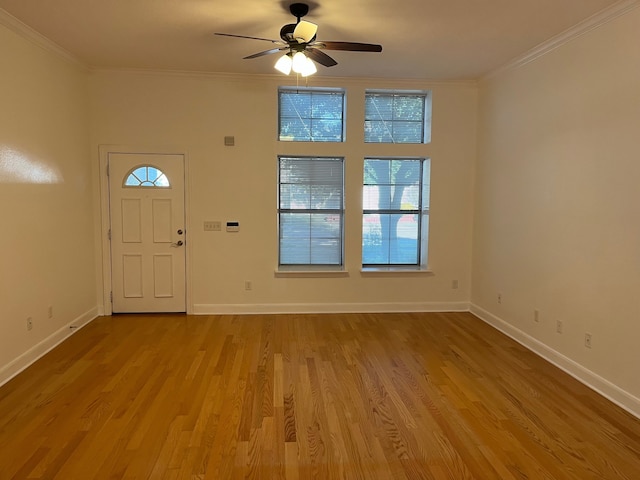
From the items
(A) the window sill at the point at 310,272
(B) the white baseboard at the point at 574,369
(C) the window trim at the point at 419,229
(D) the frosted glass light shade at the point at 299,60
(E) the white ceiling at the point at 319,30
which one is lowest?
(B) the white baseboard at the point at 574,369

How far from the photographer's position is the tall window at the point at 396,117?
203 inches

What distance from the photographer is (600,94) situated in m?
3.08

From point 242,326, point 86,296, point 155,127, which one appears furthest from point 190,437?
point 155,127

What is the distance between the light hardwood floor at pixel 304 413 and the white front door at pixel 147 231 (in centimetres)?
80

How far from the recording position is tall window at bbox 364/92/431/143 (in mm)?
5148

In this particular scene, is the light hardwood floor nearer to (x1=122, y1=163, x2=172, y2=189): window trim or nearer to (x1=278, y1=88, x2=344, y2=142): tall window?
(x1=122, y1=163, x2=172, y2=189): window trim

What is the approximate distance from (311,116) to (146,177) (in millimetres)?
2163

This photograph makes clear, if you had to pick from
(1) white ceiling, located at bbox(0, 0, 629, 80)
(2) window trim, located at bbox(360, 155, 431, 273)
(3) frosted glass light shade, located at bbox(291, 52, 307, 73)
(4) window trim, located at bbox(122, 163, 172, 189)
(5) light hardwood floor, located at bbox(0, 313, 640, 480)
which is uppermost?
(1) white ceiling, located at bbox(0, 0, 629, 80)

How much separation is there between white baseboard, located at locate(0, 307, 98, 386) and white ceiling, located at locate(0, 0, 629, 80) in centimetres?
277

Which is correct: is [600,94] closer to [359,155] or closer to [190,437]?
[359,155]

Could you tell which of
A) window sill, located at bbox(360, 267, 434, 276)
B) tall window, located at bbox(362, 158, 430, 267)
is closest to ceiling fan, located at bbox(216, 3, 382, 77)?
tall window, located at bbox(362, 158, 430, 267)

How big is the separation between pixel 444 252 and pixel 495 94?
1.97 meters

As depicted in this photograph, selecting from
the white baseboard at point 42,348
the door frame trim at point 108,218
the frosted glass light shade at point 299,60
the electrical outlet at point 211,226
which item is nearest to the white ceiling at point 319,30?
the frosted glass light shade at point 299,60

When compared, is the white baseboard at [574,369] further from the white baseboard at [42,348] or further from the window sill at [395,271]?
the white baseboard at [42,348]
